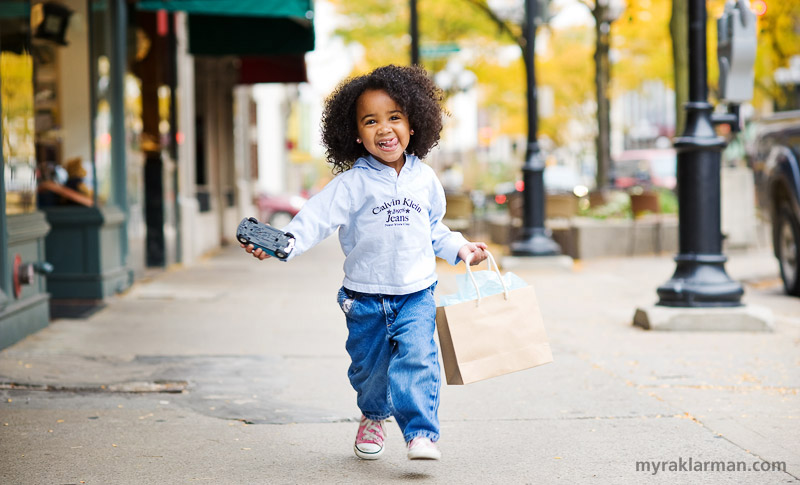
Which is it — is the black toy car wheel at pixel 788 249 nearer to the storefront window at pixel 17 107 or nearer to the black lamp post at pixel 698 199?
the black lamp post at pixel 698 199

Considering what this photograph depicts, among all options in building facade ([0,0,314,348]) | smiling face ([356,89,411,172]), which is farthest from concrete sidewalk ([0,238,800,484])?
smiling face ([356,89,411,172])

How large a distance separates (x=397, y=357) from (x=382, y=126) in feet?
3.03

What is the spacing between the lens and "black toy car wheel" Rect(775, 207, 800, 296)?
9.69 meters

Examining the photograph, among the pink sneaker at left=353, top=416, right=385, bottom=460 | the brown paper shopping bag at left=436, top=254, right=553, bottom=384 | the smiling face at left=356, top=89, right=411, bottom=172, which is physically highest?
the smiling face at left=356, top=89, right=411, bottom=172

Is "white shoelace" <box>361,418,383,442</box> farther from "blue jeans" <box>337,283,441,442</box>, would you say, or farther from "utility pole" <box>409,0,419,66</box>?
"utility pole" <box>409,0,419,66</box>

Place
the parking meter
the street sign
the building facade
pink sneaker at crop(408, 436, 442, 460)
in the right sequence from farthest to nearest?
the street sign < the parking meter < the building facade < pink sneaker at crop(408, 436, 442, 460)

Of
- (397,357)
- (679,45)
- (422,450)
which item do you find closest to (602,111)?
(679,45)

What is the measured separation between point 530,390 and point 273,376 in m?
1.54

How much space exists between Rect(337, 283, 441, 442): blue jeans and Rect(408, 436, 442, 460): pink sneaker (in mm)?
26

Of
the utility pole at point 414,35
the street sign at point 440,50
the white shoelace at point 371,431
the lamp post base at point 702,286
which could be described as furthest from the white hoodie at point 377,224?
the street sign at point 440,50

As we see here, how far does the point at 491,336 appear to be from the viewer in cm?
413

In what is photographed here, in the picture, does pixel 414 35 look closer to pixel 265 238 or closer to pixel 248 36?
pixel 248 36

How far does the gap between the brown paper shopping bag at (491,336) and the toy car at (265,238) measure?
26.5 inches

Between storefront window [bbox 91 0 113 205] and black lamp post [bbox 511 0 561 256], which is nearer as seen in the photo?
storefront window [bbox 91 0 113 205]
